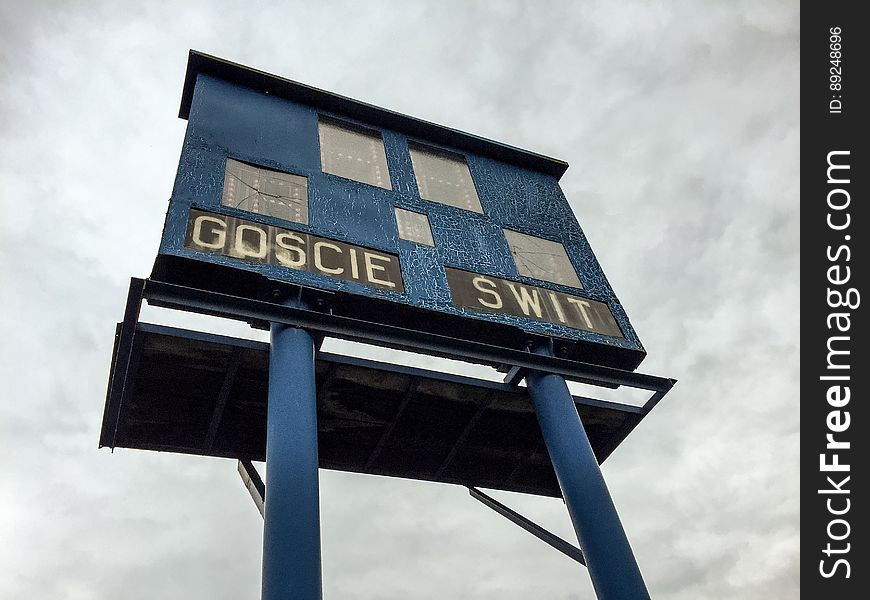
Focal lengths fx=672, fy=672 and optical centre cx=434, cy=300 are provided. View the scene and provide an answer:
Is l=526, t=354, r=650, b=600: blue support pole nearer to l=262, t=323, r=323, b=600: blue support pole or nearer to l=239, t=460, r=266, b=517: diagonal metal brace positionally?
l=262, t=323, r=323, b=600: blue support pole

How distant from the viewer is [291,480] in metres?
6.04

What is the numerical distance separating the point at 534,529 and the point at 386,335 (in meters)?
3.28

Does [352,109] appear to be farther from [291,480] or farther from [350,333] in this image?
[291,480]

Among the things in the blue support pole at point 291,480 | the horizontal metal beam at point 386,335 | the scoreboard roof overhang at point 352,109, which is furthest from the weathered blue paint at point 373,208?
the blue support pole at point 291,480

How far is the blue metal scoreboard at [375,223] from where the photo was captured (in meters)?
A: 8.33

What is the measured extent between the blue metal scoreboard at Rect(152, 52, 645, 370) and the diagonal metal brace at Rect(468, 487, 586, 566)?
7.63 feet

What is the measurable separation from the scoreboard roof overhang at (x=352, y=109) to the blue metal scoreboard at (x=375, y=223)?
0.08ft

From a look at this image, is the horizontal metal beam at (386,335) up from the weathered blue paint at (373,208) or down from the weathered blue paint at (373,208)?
down

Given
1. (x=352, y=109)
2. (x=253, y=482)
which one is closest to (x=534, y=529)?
(x=253, y=482)

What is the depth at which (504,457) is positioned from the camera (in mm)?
10047

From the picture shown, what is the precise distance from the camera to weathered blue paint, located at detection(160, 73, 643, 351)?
874 centimetres

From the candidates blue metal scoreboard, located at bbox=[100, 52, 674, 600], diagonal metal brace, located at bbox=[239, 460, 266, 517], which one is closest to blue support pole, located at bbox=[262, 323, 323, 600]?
blue metal scoreboard, located at bbox=[100, 52, 674, 600]

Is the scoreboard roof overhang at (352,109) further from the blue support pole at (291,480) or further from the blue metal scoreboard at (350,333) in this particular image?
the blue support pole at (291,480)
